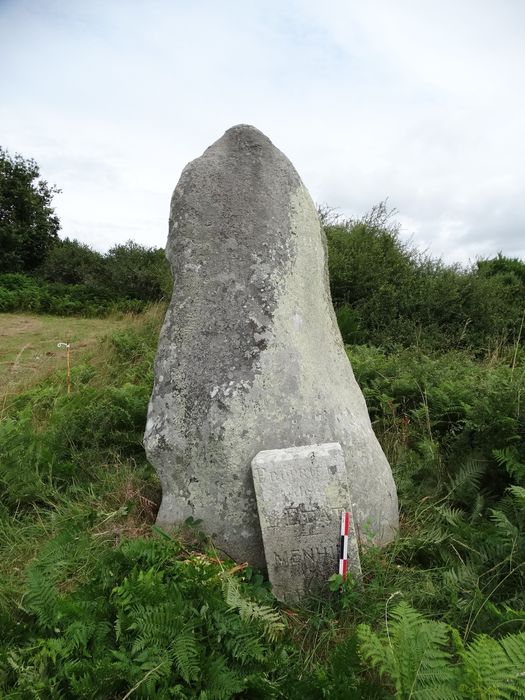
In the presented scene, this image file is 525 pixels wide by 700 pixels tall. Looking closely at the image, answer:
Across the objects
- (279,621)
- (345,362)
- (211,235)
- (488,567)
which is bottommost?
(279,621)

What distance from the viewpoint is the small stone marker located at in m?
2.59

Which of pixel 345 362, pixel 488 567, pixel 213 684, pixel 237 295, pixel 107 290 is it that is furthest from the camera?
pixel 107 290

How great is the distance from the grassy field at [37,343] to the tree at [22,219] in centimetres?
747

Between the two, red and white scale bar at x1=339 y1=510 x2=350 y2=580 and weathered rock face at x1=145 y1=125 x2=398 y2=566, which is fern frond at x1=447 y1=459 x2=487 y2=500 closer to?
weathered rock face at x1=145 y1=125 x2=398 y2=566

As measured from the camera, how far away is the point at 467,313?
922 centimetres

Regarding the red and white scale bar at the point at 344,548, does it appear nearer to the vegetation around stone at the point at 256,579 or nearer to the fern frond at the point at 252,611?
the vegetation around stone at the point at 256,579

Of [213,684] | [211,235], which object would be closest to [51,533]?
[213,684]

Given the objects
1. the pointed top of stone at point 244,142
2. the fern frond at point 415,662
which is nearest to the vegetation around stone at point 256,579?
the fern frond at point 415,662

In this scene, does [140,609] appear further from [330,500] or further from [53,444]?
[53,444]

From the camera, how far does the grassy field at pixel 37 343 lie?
7328mm

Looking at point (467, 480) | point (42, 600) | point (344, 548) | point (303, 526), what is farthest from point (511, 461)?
point (42, 600)

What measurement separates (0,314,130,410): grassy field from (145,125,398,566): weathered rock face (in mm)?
3124

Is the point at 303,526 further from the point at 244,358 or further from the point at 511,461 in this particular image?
the point at 511,461

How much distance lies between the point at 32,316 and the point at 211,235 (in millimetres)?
11950
